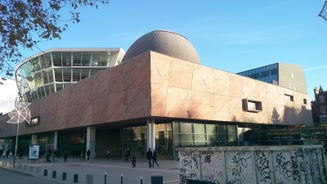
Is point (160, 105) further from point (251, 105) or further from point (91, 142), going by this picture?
point (251, 105)

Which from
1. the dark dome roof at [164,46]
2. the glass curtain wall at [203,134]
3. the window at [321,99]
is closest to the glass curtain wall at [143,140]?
the glass curtain wall at [203,134]

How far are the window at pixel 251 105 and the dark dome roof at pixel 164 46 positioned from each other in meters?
9.83

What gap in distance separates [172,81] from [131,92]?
15.6 ft

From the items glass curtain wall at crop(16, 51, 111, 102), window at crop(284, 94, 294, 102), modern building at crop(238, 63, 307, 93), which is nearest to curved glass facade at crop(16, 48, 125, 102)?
glass curtain wall at crop(16, 51, 111, 102)

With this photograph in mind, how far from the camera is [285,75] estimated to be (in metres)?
89.8

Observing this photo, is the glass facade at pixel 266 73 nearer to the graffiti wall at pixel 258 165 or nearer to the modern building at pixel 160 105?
the modern building at pixel 160 105

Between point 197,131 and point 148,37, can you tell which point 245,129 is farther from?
point 148,37

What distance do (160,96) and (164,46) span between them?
11821mm

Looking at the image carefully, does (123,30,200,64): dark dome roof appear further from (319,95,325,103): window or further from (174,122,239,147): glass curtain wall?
(319,95,325,103): window

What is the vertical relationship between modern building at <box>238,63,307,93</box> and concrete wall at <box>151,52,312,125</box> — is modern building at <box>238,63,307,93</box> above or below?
above

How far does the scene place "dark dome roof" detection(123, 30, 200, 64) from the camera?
131 feet

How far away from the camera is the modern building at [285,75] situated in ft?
289

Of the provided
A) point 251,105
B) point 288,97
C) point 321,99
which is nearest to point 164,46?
point 251,105

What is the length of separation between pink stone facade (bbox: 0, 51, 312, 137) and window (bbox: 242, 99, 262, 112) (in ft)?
1.80
